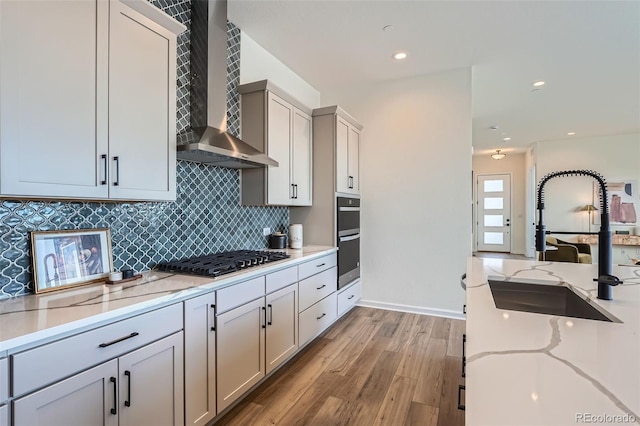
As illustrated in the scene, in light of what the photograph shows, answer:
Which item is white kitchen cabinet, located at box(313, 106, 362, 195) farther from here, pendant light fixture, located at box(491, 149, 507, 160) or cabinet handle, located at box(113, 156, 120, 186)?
pendant light fixture, located at box(491, 149, 507, 160)

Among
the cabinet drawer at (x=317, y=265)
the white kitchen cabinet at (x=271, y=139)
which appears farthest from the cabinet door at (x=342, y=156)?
the cabinet drawer at (x=317, y=265)

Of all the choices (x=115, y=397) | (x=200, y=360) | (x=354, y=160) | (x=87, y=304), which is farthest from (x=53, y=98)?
(x=354, y=160)

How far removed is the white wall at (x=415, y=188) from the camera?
3686 millimetres

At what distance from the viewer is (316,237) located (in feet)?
11.7

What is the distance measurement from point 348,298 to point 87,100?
10.1 feet

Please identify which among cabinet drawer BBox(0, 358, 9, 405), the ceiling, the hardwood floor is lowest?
the hardwood floor

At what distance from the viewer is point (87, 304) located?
134cm

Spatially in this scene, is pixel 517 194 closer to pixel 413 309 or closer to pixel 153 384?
pixel 413 309

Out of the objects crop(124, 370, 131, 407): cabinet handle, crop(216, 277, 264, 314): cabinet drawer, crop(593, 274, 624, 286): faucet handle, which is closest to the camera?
crop(593, 274, 624, 286): faucet handle

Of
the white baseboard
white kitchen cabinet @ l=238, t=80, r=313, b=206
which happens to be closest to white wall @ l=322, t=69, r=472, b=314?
the white baseboard

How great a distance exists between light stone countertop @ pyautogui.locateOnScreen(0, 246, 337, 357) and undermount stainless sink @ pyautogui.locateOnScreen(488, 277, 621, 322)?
1.46 meters

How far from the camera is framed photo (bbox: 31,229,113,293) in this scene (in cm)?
154

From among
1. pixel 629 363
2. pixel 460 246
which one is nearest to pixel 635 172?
pixel 460 246

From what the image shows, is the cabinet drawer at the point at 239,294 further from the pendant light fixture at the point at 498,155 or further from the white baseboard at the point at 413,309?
the pendant light fixture at the point at 498,155
